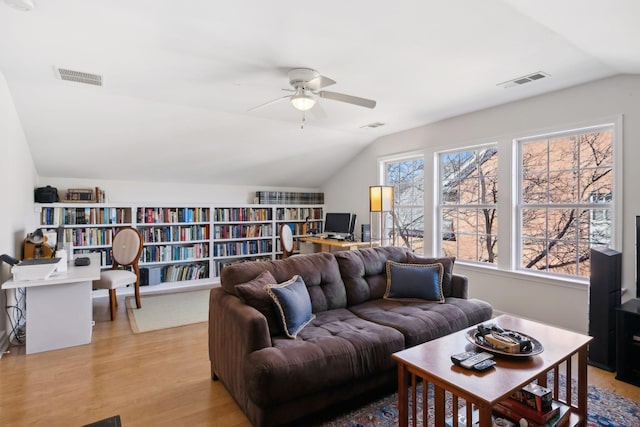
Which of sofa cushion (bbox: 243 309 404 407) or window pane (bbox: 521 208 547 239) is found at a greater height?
window pane (bbox: 521 208 547 239)

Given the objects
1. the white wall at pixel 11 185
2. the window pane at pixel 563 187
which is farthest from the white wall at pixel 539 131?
the white wall at pixel 11 185

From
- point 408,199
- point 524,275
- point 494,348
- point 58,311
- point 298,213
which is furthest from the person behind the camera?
point 298,213

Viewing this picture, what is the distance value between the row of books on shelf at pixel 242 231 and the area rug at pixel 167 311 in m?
1.07

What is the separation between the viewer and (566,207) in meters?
3.45

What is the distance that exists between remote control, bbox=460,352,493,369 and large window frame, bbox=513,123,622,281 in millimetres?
2205

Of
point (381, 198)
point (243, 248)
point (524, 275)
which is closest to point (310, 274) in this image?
point (381, 198)

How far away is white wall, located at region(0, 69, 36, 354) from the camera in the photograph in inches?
115

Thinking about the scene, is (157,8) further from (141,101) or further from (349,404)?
(349,404)

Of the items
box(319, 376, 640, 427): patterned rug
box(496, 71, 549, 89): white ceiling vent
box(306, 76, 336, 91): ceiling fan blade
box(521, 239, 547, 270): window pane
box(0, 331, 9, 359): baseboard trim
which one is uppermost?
box(496, 71, 549, 89): white ceiling vent

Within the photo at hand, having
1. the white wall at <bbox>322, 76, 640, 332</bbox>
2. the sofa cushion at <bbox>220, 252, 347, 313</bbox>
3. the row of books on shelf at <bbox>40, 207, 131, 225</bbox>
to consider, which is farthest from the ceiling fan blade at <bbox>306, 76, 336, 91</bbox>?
the row of books on shelf at <bbox>40, 207, 131, 225</bbox>

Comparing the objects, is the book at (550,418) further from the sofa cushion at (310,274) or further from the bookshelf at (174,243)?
the bookshelf at (174,243)

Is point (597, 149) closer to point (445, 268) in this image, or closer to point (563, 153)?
point (563, 153)

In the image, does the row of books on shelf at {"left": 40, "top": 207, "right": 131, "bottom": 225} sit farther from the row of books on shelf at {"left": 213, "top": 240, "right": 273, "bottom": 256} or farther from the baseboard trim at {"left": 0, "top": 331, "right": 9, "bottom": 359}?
the baseboard trim at {"left": 0, "top": 331, "right": 9, "bottom": 359}

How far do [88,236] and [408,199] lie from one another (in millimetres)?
4489
